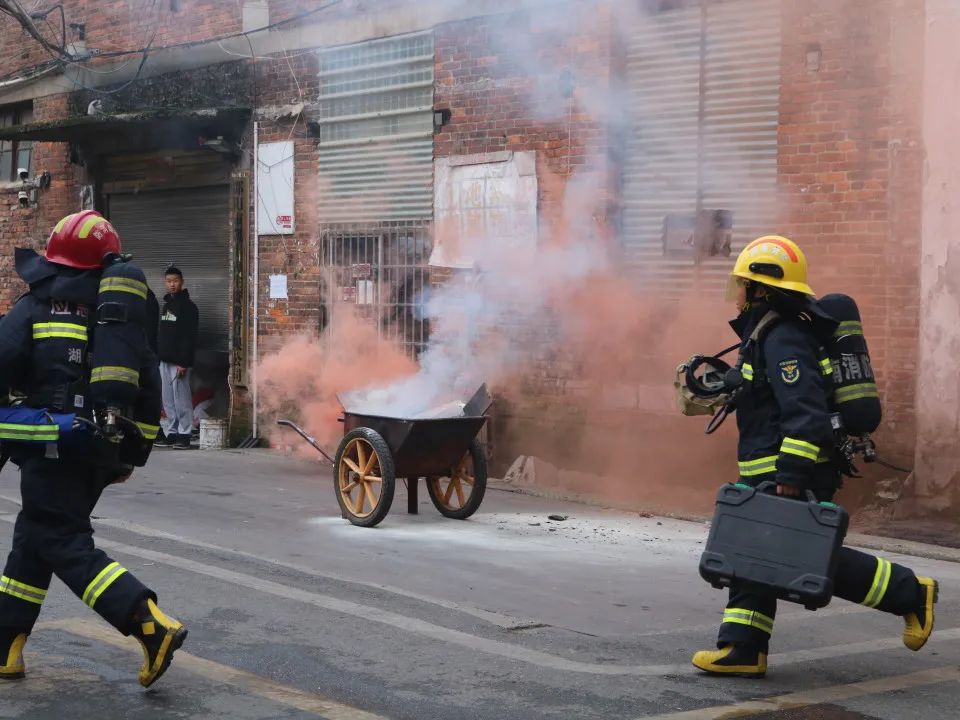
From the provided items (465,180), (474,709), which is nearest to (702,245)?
→ (465,180)

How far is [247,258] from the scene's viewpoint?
50.7ft

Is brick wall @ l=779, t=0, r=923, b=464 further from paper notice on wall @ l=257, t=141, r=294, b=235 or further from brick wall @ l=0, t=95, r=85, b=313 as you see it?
brick wall @ l=0, t=95, r=85, b=313

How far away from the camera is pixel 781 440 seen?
542 centimetres

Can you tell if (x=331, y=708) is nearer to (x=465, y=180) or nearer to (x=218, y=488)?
(x=218, y=488)

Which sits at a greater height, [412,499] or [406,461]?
[406,461]

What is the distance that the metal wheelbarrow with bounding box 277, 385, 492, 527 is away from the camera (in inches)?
365

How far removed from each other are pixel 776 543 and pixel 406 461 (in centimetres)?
447

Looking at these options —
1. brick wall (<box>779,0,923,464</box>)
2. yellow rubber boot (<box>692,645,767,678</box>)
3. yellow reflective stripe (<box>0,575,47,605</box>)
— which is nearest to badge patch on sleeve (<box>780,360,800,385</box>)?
yellow rubber boot (<box>692,645,767,678</box>)

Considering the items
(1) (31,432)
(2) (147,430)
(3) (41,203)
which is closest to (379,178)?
(3) (41,203)

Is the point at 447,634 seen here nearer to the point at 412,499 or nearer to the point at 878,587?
the point at 878,587

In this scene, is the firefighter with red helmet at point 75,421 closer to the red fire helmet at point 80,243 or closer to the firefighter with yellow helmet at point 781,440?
the red fire helmet at point 80,243

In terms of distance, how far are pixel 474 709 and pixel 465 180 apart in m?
8.64

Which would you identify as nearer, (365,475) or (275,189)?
(365,475)

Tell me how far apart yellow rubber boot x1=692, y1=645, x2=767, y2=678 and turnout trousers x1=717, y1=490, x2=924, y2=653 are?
32 millimetres
